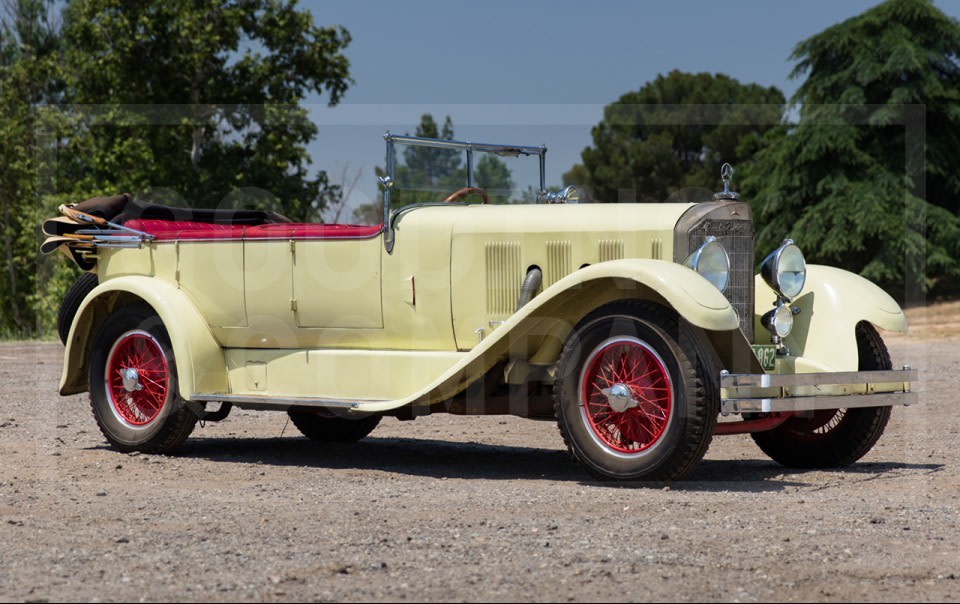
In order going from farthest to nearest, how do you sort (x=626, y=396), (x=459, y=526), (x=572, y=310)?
(x=572, y=310), (x=626, y=396), (x=459, y=526)

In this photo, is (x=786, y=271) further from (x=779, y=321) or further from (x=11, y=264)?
(x=11, y=264)

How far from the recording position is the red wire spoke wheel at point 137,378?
7.71 m

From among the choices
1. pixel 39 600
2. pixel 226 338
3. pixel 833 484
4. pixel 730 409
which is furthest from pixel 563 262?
pixel 39 600

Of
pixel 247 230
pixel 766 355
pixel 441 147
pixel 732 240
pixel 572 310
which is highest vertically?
pixel 441 147

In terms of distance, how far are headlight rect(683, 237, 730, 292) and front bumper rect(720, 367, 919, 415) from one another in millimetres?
636

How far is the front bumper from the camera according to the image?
18.3 feet

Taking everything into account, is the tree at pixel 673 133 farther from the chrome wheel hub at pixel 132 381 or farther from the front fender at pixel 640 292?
the front fender at pixel 640 292

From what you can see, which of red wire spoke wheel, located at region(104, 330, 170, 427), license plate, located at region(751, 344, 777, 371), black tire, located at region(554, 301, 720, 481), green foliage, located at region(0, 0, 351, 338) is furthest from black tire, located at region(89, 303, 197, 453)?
green foliage, located at region(0, 0, 351, 338)

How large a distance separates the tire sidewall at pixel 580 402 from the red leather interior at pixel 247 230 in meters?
1.62

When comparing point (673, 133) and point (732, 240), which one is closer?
point (732, 240)

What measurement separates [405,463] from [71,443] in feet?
8.41

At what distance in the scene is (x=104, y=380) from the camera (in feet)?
25.9

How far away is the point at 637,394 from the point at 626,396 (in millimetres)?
73

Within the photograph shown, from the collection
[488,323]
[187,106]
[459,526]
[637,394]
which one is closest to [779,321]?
[637,394]
